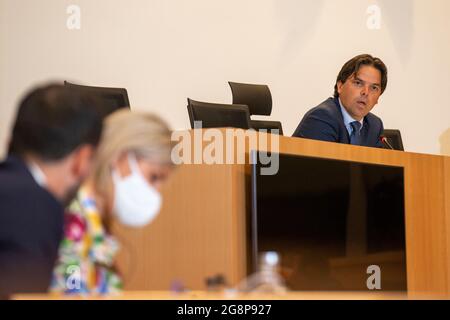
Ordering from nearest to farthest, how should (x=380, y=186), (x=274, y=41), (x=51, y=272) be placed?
(x=51, y=272) → (x=380, y=186) → (x=274, y=41)

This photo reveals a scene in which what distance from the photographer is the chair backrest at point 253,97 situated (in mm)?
4727

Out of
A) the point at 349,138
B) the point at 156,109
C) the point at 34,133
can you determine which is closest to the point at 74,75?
the point at 156,109

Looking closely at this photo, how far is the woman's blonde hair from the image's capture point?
1435 millimetres

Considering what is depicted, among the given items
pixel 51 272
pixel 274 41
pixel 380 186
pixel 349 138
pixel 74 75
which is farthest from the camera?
pixel 274 41

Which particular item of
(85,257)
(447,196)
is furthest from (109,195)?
(447,196)

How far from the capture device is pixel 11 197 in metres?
1.40

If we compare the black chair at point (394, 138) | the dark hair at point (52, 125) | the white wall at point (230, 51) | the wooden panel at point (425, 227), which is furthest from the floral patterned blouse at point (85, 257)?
the white wall at point (230, 51)

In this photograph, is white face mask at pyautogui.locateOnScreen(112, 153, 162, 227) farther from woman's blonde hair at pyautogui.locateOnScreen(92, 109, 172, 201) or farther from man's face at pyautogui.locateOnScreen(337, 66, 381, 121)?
man's face at pyautogui.locateOnScreen(337, 66, 381, 121)

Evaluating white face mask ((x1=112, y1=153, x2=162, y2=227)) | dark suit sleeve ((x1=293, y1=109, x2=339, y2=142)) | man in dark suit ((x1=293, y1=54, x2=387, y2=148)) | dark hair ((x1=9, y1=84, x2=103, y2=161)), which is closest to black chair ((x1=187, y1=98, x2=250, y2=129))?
man in dark suit ((x1=293, y1=54, x2=387, y2=148))

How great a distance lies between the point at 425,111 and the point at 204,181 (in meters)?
4.21

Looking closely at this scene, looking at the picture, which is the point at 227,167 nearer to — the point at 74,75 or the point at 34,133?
the point at 34,133

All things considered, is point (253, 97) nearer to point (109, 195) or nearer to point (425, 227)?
point (425, 227)

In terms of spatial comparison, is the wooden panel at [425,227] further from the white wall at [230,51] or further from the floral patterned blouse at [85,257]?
the white wall at [230,51]

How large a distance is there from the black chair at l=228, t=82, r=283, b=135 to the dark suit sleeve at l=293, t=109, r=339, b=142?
107cm
